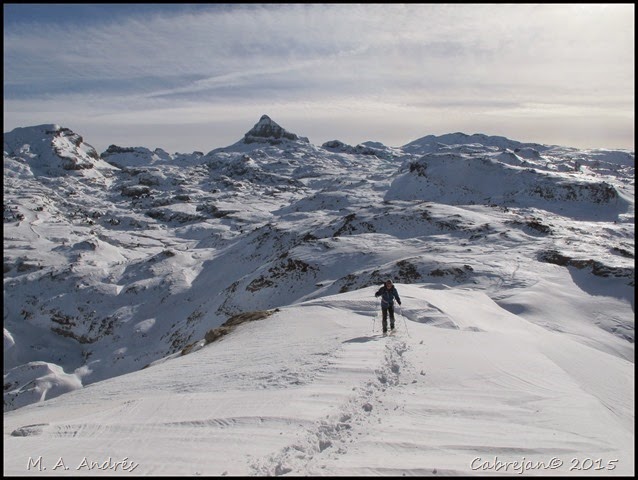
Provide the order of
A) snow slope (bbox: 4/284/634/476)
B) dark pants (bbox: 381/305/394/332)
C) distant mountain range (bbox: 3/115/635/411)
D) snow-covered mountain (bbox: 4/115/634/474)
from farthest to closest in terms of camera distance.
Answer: distant mountain range (bbox: 3/115/635/411) → dark pants (bbox: 381/305/394/332) → snow-covered mountain (bbox: 4/115/634/474) → snow slope (bbox: 4/284/634/476)

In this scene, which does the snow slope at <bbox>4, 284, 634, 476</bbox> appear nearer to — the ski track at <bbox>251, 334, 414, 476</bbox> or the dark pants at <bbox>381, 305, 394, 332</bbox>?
the ski track at <bbox>251, 334, 414, 476</bbox>

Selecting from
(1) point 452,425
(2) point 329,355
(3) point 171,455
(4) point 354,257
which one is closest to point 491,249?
(4) point 354,257

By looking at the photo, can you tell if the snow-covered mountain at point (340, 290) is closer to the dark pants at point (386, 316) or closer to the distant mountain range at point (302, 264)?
the distant mountain range at point (302, 264)

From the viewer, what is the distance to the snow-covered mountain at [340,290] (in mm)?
13656

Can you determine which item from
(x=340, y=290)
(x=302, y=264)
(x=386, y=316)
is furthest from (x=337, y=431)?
(x=302, y=264)

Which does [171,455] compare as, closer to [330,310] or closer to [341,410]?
[341,410]

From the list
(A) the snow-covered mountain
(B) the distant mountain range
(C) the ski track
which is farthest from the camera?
(B) the distant mountain range

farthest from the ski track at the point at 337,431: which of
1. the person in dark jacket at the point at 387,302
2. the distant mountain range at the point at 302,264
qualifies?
the distant mountain range at the point at 302,264

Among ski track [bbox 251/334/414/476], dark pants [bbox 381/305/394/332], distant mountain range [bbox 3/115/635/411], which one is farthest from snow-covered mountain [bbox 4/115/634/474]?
dark pants [bbox 381/305/394/332]

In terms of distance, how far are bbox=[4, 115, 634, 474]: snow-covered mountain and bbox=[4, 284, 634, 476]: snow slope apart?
16cm

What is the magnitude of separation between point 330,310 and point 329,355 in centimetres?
807

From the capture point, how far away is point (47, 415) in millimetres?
12852

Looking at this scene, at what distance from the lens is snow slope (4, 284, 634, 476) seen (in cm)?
696

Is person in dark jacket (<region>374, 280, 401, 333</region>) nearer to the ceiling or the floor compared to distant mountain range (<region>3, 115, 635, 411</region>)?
nearer to the ceiling
